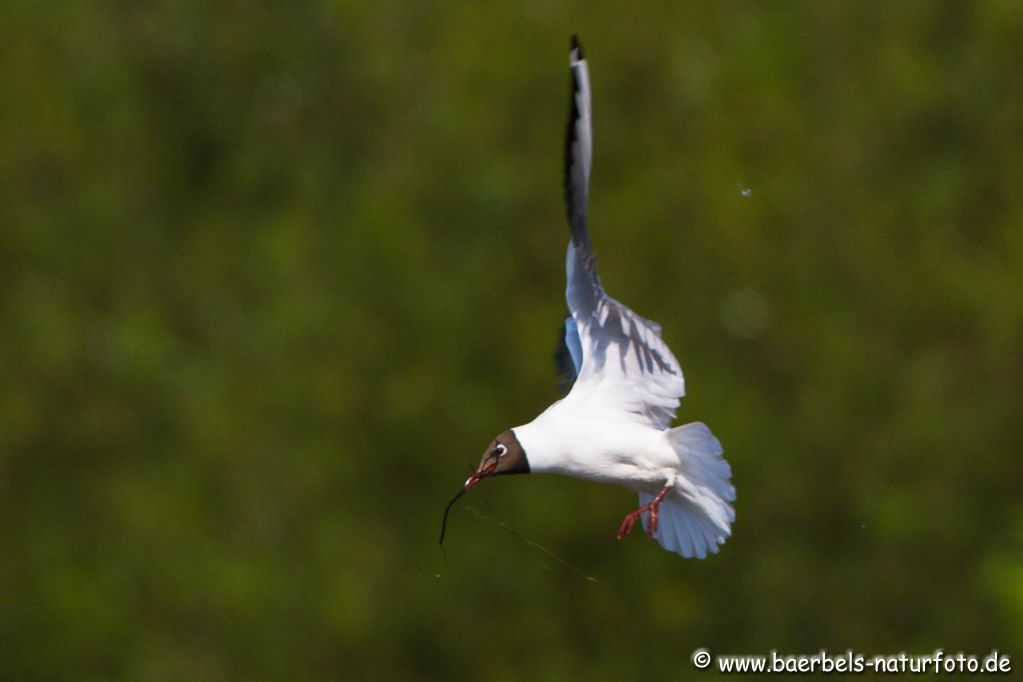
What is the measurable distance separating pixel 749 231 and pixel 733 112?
1.14 meters

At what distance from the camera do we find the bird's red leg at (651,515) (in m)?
4.82

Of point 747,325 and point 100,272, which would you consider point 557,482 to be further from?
point 100,272

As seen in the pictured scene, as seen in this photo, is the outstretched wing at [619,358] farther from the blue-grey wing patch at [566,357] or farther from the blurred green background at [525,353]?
the blurred green background at [525,353]

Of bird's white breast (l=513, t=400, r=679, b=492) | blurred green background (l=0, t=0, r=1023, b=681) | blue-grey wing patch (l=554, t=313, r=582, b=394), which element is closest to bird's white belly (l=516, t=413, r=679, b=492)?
bird's white breast (l=513, t=400, r=679, b=492)

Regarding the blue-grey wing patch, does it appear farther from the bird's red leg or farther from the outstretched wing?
the bird's red leg

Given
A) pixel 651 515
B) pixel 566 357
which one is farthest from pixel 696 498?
pixel 566 357

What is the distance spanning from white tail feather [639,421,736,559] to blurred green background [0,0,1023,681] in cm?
662

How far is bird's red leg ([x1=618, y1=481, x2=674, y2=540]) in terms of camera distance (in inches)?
190

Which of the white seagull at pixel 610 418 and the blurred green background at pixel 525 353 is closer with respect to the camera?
the white seagull at pixel 610 418

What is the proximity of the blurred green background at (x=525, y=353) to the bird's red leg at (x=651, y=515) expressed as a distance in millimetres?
6766

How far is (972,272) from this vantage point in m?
13.5

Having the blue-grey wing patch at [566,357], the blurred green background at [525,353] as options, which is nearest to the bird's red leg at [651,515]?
the blue-grey wing patch at [566,357]

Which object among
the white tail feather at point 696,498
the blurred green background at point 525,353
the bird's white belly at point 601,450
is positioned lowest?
the blurred green background at point 525,353

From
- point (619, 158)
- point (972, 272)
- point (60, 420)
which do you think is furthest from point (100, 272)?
point (972, 272)
